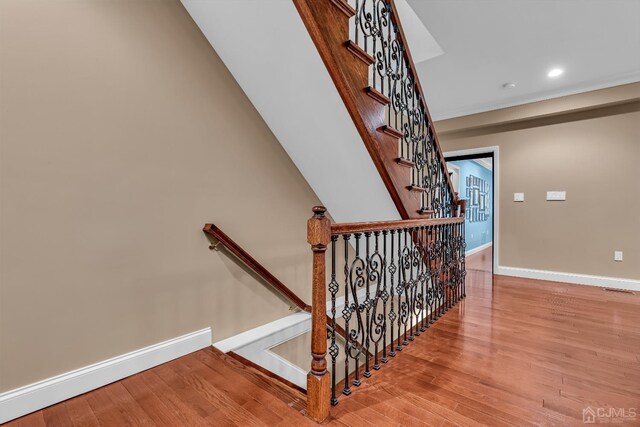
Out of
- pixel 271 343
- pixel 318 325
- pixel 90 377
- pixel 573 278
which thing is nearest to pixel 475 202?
pixel 573 278

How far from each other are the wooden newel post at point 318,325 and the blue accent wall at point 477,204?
5353mm

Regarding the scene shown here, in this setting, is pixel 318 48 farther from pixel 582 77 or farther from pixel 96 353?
pixel 582 77

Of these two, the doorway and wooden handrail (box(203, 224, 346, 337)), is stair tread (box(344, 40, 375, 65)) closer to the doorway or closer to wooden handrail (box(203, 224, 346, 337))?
wooden handrail (box(203, 224, 346, 337))

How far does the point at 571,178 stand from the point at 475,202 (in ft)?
10.7

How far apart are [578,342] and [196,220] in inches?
110

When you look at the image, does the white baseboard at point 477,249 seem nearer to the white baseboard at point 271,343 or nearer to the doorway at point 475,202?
the doorway at point 475,202

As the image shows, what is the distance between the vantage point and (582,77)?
11.3ft

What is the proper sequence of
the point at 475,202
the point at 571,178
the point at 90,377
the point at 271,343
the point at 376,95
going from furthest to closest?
the point at 475,202
the point at 571,178
the point at 271,343
the point at 376,95
the point at 90,377

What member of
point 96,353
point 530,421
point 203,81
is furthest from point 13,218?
point 530,421

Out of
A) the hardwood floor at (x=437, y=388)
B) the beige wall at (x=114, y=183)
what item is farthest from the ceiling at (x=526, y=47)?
the hardwood floor at (x=437, y=388)

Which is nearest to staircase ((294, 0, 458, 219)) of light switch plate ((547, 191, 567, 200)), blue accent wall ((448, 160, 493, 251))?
light switch plate ((547, 191, 567, 200))

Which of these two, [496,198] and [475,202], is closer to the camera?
[496,198]

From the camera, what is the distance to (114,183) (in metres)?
1.66

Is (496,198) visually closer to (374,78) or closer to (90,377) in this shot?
(374,78)
